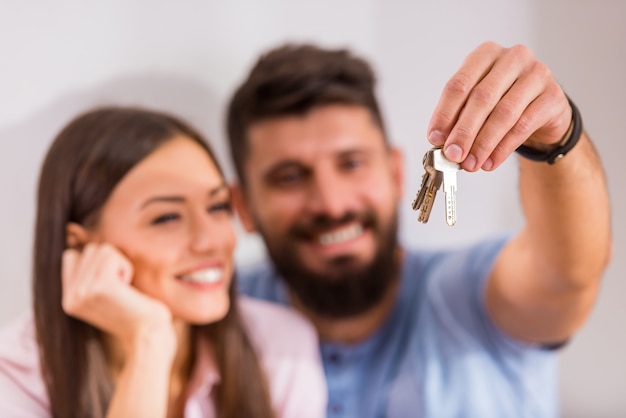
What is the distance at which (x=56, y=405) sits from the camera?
2.93ft

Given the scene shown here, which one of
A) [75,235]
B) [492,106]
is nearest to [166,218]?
[75,235]

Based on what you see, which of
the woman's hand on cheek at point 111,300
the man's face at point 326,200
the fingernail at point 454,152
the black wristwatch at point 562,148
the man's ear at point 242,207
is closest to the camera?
the fingernail at point 454,152

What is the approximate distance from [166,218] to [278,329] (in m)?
0.29

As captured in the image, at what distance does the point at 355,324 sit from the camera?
1.19 metres

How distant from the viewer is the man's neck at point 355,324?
1183 mm

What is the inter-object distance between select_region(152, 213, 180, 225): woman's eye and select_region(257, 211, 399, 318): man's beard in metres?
0.25

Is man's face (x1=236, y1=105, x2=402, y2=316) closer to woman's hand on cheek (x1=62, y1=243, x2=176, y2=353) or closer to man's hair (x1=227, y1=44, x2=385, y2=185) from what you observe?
man's hair (x1=227, y1=44, x2=385, y2=185)

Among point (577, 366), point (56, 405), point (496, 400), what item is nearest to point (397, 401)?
point (496, 400)

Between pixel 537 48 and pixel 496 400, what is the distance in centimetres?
58

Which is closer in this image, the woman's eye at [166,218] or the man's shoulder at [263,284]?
the woman's eye at [166,218]

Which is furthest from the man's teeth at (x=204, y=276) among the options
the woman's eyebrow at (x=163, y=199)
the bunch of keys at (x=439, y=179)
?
the bunch of keys at (x=439, y=179)

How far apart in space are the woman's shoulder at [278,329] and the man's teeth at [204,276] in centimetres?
16

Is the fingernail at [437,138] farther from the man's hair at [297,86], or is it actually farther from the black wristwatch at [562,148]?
the man's hair at [297,86]

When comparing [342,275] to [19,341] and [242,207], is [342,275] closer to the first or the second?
[242,207]
